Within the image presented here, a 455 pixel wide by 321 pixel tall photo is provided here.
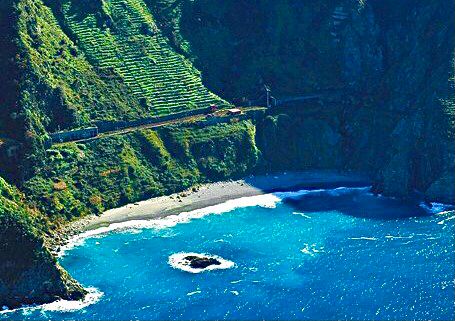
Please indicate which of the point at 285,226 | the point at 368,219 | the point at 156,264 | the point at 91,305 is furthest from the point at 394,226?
the point at 91,305

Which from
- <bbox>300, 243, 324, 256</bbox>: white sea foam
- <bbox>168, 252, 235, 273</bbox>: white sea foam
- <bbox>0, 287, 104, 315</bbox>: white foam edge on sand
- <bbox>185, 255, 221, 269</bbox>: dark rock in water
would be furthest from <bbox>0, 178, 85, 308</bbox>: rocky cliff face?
<bbox>300, 243, 324, 256</bbox>: white sea foam

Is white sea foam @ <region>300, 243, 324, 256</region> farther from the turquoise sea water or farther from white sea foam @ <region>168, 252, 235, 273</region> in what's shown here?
white sea foam @ <region>168, 252, 235, 273</region>

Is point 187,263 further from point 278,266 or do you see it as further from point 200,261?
point 278,266

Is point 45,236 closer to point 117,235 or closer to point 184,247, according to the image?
point 117,235

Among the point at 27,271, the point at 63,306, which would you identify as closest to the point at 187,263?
the point at 63,306

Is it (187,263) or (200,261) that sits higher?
(200,261)

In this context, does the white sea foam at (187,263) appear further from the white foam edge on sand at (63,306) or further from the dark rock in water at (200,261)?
the white foam edge on sand at (63,306)

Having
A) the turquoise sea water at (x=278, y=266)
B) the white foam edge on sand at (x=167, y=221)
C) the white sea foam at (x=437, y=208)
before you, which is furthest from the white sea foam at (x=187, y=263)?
the white sea foam at (x=437, y=208)
